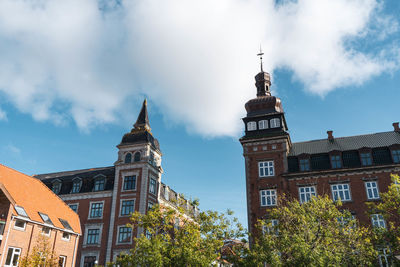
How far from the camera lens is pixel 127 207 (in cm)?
4522

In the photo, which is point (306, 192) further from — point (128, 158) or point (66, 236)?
point (66, 236)

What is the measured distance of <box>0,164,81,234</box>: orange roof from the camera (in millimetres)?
32609

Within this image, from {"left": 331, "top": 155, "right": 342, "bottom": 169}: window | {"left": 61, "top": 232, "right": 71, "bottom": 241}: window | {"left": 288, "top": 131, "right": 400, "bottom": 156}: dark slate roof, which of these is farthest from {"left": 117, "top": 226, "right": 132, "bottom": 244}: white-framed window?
{"left": 331, "top": 155, "right": 342, "bottom": 169}: window

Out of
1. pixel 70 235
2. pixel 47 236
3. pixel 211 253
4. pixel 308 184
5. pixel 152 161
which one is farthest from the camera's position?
pixel 152 161

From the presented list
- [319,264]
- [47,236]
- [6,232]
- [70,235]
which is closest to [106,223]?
[70,235]

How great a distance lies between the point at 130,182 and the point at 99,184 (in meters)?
5.25

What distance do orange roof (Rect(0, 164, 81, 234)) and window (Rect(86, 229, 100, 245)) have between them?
6276mm

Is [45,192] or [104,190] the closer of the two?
[45,192]

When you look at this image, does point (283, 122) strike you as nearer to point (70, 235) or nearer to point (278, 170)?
point (278, 170)

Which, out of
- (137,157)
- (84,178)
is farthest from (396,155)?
(84,178)

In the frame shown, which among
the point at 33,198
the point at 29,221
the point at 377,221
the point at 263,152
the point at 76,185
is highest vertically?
the point at 263,152

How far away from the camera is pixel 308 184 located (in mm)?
39062

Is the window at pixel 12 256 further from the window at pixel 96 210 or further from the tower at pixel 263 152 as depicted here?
the tower at pixel 263 152

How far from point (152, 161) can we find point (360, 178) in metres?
26.9
